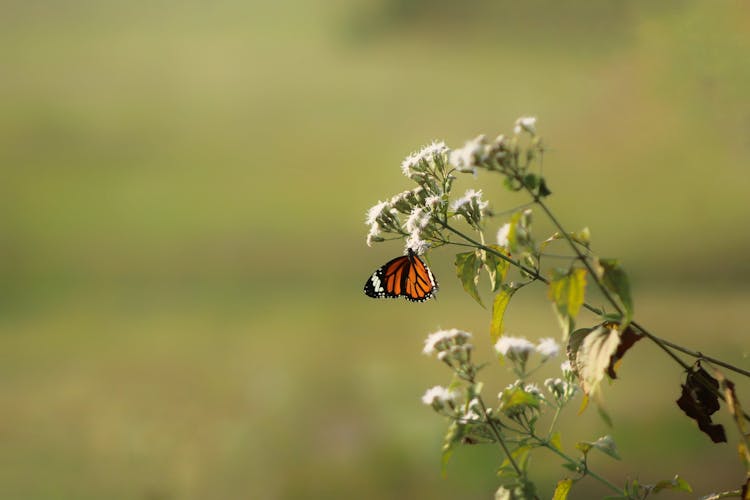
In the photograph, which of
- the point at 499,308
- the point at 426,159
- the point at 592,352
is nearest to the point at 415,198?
the point at 426,159

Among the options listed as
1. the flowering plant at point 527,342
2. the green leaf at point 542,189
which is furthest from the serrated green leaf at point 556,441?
the green leaf at point 542,189

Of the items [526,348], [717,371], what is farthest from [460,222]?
[717,371]

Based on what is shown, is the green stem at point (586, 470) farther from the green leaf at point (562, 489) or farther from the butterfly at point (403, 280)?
the butterfly at point (403, 280)

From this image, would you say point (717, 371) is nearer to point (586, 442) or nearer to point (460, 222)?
point (586, 442)

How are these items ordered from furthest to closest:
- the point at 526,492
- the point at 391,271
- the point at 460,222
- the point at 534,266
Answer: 1. the point at 391,271
2. the point at 460,222
3. the point at 534,266
4. the point at 526,492

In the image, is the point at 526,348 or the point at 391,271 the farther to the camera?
the point at 391,271

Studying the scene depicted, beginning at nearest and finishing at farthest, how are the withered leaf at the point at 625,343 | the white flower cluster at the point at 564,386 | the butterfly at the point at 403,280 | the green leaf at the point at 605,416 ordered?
the green leaf at the point at 605,416, the withered leaf at the point at 625,343, the white flower cluster at the point at 564,386, the butterfly at the point at 403,280

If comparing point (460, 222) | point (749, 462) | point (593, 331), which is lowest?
point (749, 462)
